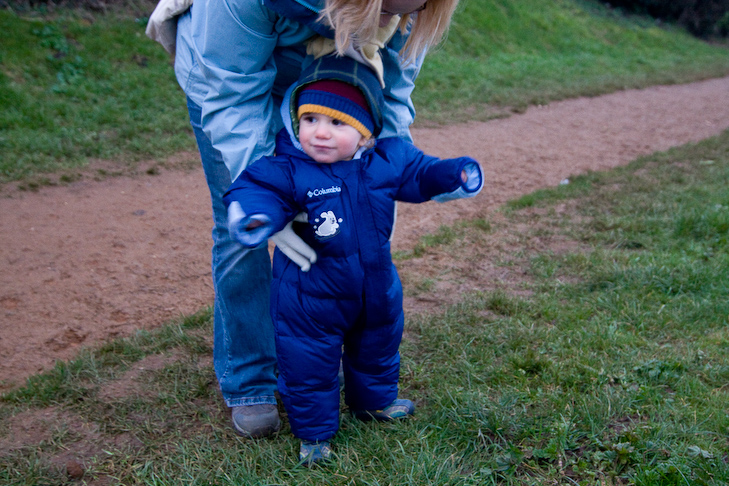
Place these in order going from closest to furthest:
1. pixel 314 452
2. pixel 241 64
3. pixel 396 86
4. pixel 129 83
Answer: pixel 241 64
pixel 314 452
pixel 396 86
pixel 129 83

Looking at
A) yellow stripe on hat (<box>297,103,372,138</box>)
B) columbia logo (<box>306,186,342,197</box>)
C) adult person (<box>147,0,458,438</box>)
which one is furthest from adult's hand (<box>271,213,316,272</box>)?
yellow stripe on hat (<box>297,103,372,138</box>)

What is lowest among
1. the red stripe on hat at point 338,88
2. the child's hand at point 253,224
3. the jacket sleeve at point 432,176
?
the child's hand at point 253,224

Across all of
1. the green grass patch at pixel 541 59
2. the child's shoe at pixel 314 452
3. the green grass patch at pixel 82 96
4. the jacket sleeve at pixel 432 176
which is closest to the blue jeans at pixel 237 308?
the child's shoe at pixel 314 452

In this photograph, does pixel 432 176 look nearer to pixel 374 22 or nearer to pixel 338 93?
pixel 338 93

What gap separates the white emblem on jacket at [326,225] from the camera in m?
1.95

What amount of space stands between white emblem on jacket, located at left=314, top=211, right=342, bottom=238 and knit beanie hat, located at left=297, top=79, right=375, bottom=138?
0.91 feet

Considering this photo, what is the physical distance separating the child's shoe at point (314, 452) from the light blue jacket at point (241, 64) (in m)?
0.92

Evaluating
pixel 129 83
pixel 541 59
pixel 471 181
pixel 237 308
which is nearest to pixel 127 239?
pixel 237 308

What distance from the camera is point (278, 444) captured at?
2260mm

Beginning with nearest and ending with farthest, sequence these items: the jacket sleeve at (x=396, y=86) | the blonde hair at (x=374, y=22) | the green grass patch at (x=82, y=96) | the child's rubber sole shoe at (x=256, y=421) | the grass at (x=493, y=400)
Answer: the blonde hair at (x=374, y=22) → the grass at (x=493, y=400) → the jacket sleeve at (x=396, y=86) → the child's rubber sole shoe at (x=256, y=421) → the green grass patch at (x=82, y=96)

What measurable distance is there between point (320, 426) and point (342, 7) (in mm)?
1308

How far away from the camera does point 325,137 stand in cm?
192

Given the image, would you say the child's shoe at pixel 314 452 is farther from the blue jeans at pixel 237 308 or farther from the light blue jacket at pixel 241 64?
the light blue jacket at pixel 241 64

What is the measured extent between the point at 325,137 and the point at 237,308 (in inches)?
30.3
